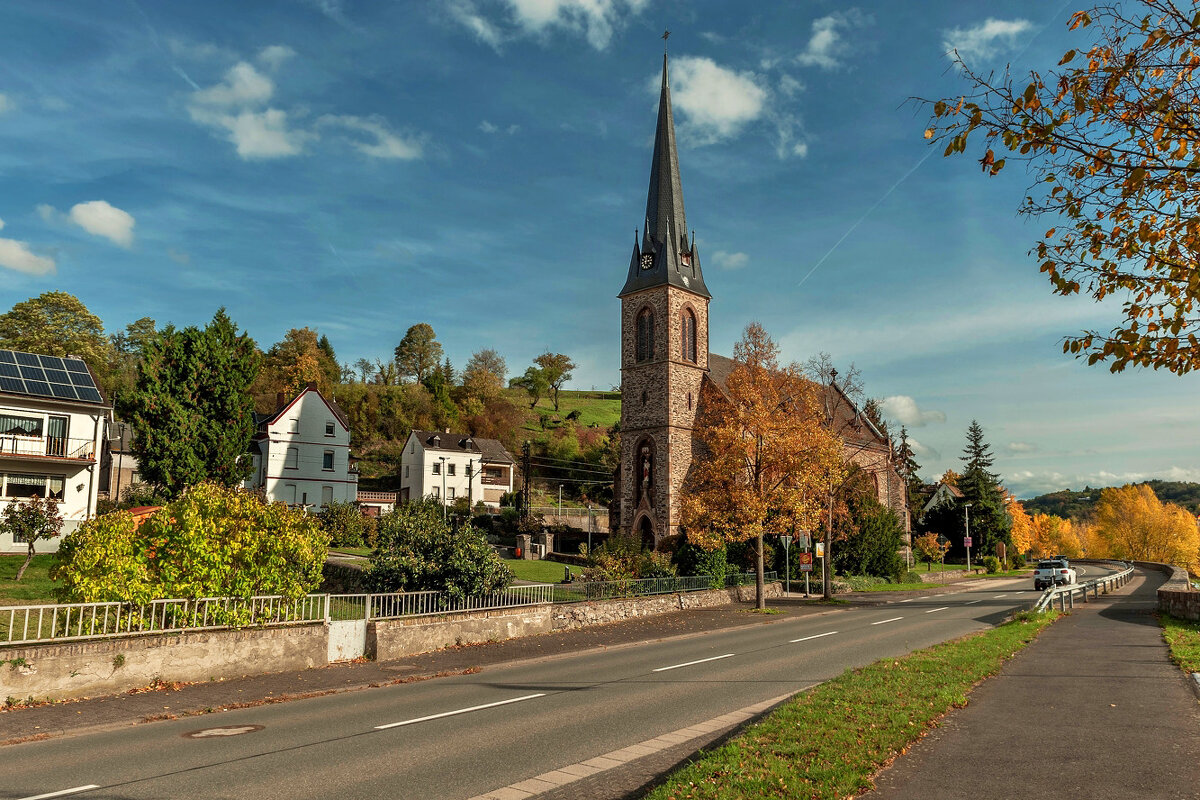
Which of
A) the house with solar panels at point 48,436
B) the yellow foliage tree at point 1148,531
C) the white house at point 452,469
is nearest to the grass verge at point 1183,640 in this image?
the house with solar panels at point 48,436

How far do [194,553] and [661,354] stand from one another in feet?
120

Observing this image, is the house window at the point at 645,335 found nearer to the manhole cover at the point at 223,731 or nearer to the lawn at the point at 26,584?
the lawn at the point at 26,584

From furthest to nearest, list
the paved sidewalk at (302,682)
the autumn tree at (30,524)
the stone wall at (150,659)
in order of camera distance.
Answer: the autumn tree at (30,524)
the stone wall at (150,659)
the paved sidewalk at (302,682)

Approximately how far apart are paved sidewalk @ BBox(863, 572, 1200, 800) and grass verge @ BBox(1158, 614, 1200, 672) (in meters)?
0.27

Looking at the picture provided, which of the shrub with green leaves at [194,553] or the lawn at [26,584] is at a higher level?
the shrub with green leaves at [194,553]

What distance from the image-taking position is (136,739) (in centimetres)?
964

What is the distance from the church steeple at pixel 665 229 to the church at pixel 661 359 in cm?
7

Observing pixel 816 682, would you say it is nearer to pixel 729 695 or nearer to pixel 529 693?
pixel 729 695

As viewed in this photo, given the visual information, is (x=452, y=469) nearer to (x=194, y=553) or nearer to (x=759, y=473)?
(x=759, y=473)

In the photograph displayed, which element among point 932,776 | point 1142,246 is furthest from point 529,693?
point 1142,246

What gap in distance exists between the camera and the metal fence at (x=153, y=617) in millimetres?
11758

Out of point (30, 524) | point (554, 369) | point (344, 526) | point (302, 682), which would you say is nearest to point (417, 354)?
point (554, 369)

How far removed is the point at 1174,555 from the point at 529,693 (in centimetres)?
9886

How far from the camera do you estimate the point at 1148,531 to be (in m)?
84.8
